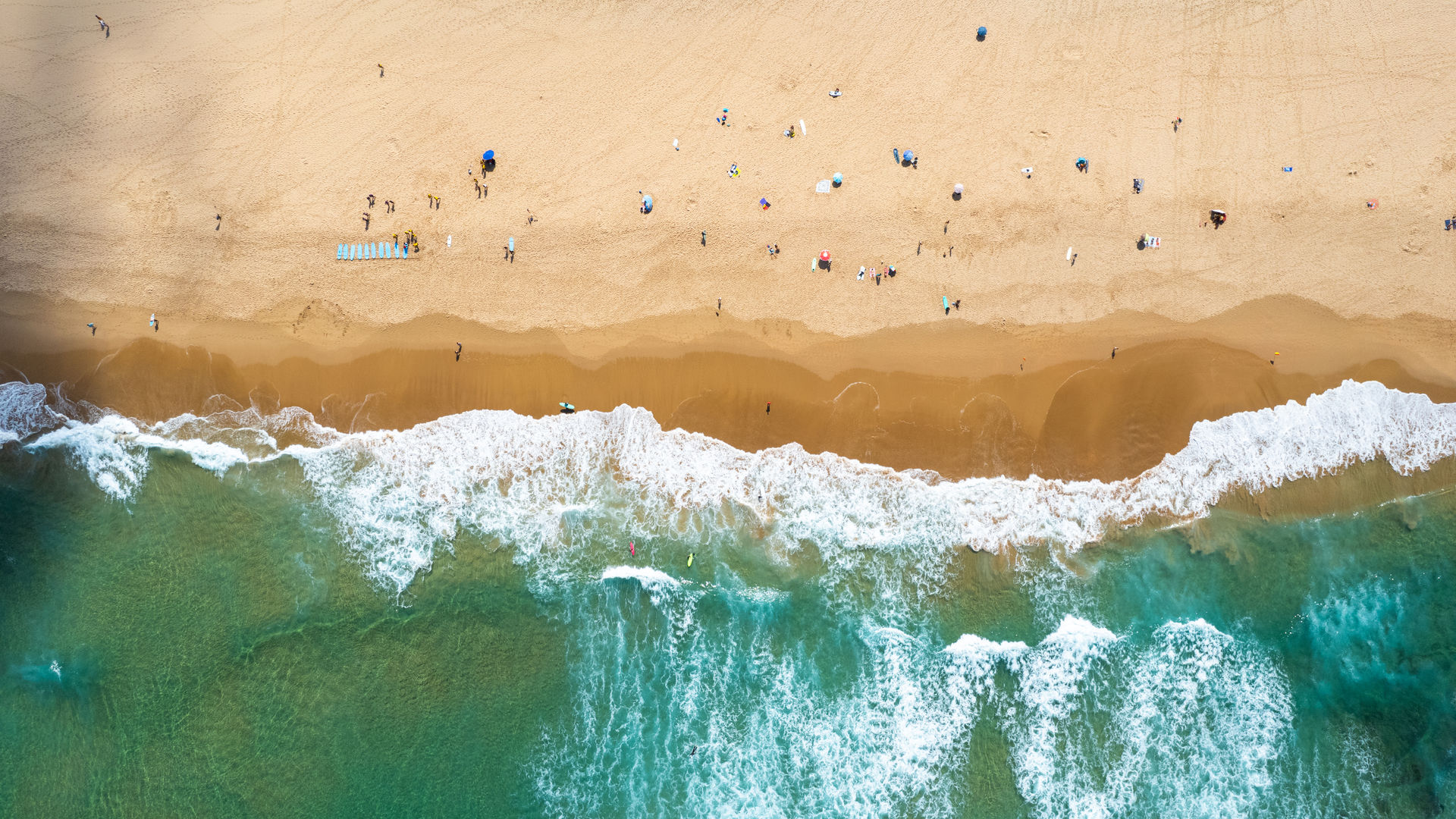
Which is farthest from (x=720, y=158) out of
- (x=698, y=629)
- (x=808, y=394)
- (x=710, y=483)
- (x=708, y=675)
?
(x=708, y=675)

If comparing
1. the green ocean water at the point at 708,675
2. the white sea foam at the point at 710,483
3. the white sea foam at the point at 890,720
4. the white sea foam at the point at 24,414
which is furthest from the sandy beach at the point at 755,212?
the white sea foam at the point at 890,720

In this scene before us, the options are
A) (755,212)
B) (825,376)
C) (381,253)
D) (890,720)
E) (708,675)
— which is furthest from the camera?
(381,253)

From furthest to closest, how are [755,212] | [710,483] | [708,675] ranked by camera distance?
[755,212], [710,483], [708,675]

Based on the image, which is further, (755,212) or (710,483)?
(755,212)

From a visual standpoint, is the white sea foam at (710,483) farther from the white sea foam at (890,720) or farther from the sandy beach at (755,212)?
the white sea foam at (890,720)

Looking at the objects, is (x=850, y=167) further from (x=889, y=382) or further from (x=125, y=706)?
(x=125, y=706)

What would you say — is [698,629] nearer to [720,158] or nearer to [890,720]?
[890,720]
